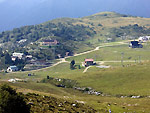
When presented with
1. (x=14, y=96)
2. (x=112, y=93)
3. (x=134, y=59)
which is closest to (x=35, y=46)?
(x=134, y=59)

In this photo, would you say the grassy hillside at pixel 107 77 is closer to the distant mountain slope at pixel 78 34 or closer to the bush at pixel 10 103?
the distant mountain slope at pixel 78 34

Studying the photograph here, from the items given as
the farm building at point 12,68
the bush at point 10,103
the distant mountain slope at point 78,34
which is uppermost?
the distant mountain slope at point 78,34

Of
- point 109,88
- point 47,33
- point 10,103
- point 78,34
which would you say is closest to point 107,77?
point 109,88

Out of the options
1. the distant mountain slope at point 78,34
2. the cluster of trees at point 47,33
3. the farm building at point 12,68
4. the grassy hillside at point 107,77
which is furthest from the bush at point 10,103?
the cluster of trees at point 47,33

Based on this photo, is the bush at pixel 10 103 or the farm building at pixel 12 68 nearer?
the bush at pixel 10 103

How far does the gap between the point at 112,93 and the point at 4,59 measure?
7049cm

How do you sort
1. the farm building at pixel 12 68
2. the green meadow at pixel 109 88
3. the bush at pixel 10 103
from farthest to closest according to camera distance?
the farm building at pixel 12 68, the green meadow at pixel 109 88, the bush at pixel 10 103

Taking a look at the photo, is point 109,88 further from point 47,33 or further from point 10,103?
point 47,33

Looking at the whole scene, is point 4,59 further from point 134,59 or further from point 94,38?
point 94,38

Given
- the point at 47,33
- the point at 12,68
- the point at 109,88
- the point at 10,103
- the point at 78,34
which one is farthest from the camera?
the point at 78,34

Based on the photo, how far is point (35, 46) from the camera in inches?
5192

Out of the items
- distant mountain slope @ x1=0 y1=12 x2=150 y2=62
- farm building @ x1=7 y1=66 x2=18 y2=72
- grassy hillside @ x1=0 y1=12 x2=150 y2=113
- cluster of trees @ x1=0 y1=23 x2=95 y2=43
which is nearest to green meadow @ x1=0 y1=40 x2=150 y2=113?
grassy hillside @ x1=0 y1=12 x2=150 y2=113

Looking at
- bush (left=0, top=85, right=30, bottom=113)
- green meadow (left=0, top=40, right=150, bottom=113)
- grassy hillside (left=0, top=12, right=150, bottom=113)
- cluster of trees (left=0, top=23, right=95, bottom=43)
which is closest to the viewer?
bush (left=0, top=85, right=30, bottom=113)

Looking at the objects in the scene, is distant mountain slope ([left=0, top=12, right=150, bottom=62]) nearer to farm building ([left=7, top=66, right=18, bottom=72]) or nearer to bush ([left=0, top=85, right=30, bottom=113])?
farm building ([left=7, top=66, right=18, bottom=72])
